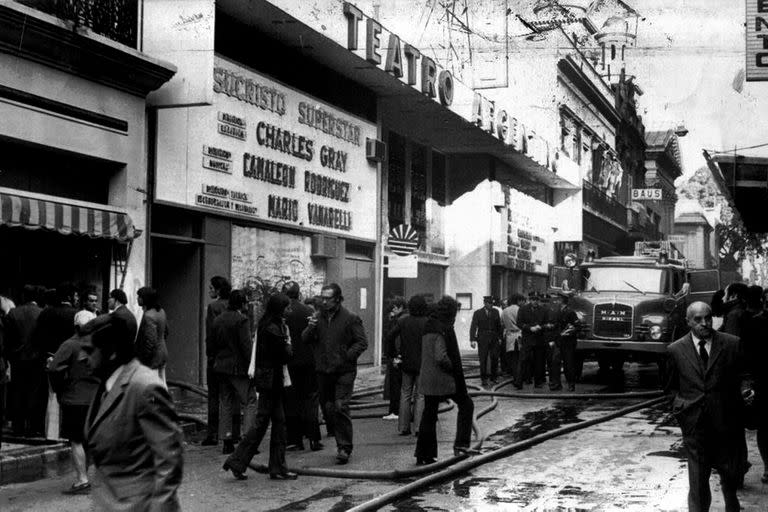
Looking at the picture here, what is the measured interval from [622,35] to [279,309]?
3369 centimetres

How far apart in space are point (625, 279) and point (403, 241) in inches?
284

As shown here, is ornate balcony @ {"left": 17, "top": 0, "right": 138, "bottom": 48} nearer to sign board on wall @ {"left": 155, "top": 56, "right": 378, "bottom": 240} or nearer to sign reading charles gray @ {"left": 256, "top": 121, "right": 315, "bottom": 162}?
sign board on wall @ {"left": 155, "top": 56, "right": 378, "bottom": 240}

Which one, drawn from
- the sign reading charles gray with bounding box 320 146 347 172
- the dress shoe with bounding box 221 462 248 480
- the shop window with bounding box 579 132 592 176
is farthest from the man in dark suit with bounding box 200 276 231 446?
the shop window with bounding box 579 132 592 176

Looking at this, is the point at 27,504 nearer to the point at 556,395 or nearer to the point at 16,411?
the point at 16,411

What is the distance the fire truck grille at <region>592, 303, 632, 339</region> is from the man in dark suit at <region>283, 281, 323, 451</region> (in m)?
11.5

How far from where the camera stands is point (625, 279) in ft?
80.3

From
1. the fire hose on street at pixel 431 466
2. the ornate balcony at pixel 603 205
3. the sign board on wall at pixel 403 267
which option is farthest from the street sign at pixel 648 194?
the fire hose on street at pixel 431 466

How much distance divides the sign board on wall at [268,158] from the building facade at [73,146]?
1084 mm

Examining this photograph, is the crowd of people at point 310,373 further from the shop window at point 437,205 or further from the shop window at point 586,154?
the shop window at point 586,154

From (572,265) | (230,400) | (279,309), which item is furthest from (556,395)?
(279,309)

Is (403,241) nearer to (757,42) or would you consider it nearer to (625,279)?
(625,279)

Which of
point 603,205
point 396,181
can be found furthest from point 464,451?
point 603,205

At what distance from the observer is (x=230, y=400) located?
1305 cm

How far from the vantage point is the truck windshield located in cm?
2423
